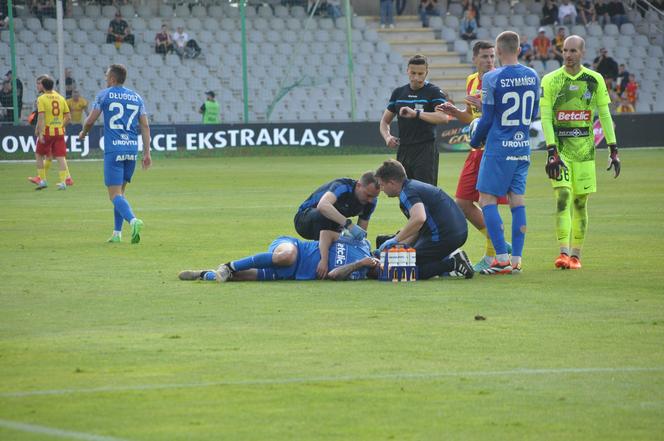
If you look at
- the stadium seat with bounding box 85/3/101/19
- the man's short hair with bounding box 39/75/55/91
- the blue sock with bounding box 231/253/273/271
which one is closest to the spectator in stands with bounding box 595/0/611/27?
the stadium seat with bounding box 85/3/101/19

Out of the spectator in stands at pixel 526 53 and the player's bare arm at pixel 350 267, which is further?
the spectator in stands at pixel 526 53

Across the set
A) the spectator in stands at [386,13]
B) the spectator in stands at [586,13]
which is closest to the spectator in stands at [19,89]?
the spectator in stands at [386,13]

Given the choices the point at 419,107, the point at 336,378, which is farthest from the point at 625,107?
the point at 336,378

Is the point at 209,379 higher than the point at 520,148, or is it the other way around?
the point at 520,148

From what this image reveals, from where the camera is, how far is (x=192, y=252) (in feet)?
48.3

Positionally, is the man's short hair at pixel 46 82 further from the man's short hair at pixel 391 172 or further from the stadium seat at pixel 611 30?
the stadium seat at pixel 611 30

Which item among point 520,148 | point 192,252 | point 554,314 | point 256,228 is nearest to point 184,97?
point 256,228

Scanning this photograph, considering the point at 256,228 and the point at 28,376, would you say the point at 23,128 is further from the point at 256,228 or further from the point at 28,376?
the point at 28,376

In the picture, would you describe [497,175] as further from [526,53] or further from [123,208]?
[526,53]

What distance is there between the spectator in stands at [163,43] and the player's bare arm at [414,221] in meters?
29.8

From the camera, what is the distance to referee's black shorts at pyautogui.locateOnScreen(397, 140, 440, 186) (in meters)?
13.8

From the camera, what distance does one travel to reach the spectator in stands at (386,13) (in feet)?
151

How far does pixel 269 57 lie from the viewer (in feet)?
138

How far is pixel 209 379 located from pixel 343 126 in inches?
1226
